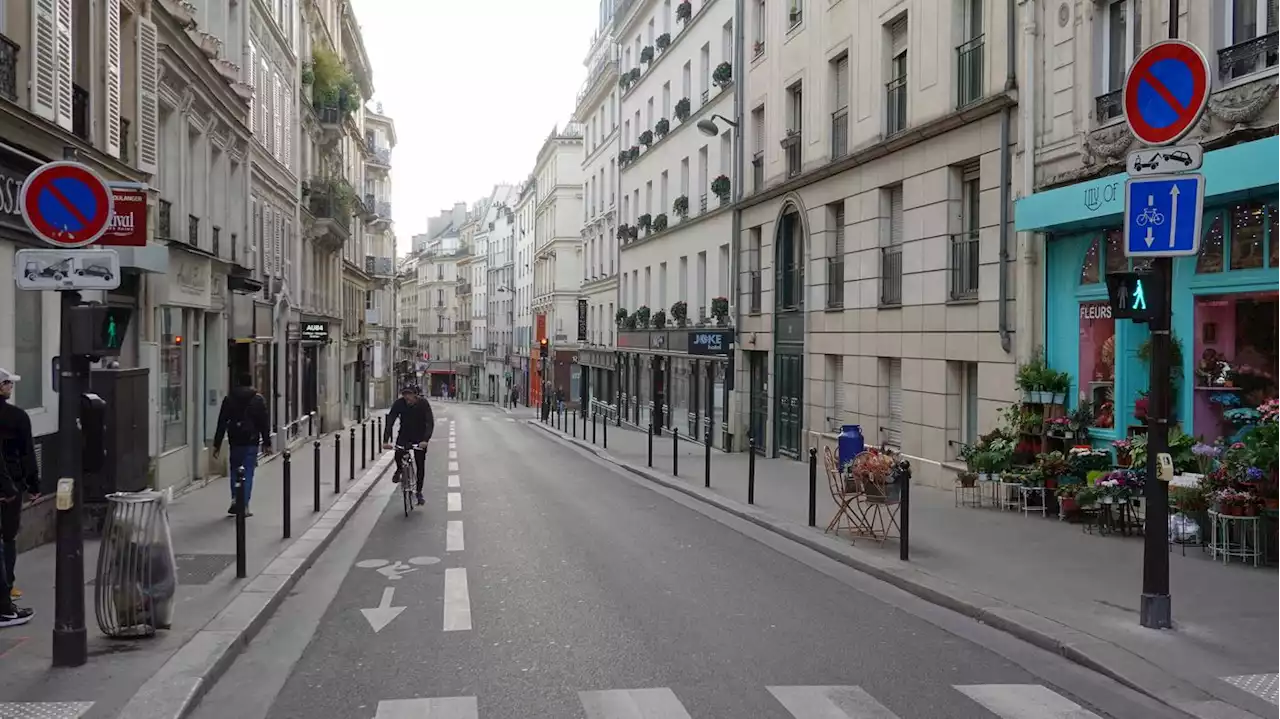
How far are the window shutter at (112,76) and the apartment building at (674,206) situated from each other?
47.2ft

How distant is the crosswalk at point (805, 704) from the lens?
5.77 meters

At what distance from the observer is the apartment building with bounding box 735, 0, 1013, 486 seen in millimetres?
15180

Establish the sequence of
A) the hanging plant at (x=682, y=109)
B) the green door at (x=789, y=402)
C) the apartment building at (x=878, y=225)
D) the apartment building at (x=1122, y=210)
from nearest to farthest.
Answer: the apartment building at (x=1122, y=210) < the apartment building at (x=878, y=225) < the green door at (x=789, y=402) < the hanging plant at (x=682, y=109)

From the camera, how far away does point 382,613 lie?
27.1 ft

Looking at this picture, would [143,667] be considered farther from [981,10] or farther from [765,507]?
[981,10]

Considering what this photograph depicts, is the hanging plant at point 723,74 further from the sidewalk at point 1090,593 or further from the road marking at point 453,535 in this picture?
the road marking at point 453,535

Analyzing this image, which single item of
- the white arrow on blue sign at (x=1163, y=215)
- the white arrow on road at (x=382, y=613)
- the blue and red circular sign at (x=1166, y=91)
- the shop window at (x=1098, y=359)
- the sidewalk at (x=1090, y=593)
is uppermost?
the blue and red circular sign at (x=1166, y=91)

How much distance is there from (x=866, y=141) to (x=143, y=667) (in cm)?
1576

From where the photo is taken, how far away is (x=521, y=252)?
256ft

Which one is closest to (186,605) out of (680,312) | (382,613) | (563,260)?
(382,613)

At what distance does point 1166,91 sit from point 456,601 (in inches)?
254

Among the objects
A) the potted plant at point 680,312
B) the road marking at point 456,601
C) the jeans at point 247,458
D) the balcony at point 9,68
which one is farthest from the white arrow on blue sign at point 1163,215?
the potted plant at point 680,312

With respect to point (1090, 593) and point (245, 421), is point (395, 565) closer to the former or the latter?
point (245, 421)

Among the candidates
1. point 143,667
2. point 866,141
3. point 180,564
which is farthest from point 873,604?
point 866,141
